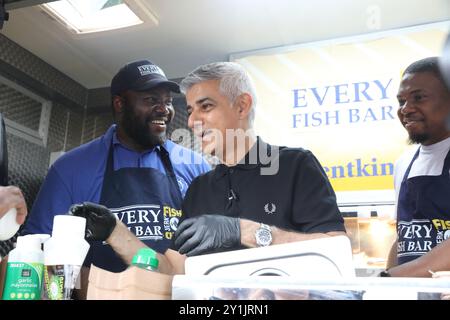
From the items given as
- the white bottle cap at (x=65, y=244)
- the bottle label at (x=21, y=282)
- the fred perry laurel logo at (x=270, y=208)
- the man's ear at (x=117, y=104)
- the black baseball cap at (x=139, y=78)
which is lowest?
the bottle label at (x=21, y=282)

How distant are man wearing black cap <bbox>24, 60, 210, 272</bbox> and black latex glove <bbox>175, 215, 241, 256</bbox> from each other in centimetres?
24

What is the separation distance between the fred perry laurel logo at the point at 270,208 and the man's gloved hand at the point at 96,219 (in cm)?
40

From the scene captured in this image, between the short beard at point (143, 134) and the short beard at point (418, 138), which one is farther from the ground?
the short beard at point (143, 134)

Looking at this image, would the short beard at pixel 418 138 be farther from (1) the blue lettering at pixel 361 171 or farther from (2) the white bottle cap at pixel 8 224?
(2) the white bottle cap at pixel 8 224

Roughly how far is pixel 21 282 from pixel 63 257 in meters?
0.08

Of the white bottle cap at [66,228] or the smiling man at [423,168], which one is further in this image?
the smiling man at [423,168]

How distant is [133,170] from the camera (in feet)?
4.74

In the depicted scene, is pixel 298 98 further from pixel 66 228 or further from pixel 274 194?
pixel 66 228

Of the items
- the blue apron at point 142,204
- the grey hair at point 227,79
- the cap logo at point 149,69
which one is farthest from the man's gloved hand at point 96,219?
the cap logo at point 149,69

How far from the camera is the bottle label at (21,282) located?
76 cm

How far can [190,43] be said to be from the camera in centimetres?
163

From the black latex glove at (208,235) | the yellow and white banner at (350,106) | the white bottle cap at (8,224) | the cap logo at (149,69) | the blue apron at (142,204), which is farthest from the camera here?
the cap logo at (149,69)

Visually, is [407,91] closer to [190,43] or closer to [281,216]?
[281,216]

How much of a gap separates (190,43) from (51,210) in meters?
0.74
